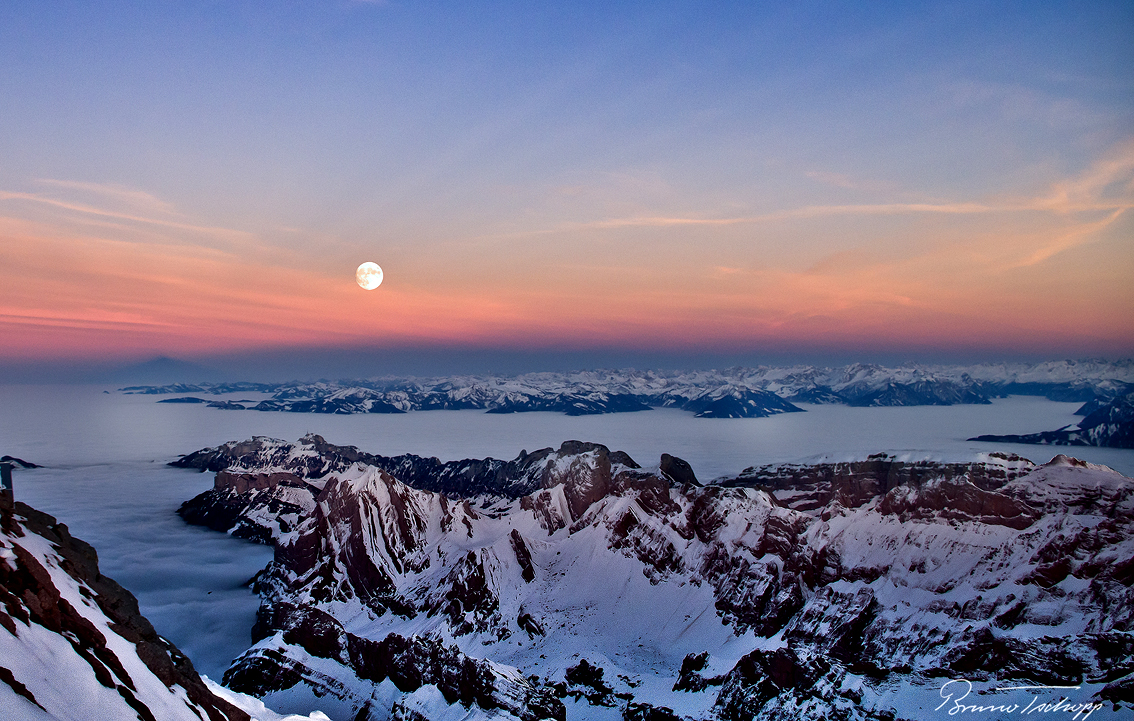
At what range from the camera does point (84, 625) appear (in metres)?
26.7

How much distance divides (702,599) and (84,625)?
310 ft

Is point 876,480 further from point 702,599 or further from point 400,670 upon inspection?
point 400,670

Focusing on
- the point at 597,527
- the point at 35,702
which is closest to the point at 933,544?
the point at 597,527

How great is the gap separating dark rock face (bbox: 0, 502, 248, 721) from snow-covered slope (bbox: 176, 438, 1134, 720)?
3583cm

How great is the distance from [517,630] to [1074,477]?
106039 mm

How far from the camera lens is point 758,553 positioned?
10288cm

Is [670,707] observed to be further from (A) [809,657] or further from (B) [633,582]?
(B) [633,582]

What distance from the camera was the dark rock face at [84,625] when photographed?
23.4 m

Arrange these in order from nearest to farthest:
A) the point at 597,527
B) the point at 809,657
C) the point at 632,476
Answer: the point at 809,657, the point at 597,527, the point at 632,476
